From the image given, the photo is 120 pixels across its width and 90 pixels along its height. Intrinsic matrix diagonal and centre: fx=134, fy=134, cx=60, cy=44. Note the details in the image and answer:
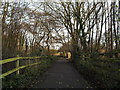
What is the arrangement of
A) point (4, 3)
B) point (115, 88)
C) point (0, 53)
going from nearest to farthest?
point (115, 88), point (0, 53), point (4, 3)

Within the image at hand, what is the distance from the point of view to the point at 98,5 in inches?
480

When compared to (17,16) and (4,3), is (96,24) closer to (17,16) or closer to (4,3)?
(17,16)

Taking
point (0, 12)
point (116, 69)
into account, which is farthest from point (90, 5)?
point (116, 69)

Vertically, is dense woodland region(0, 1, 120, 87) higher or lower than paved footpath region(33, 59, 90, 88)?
higher

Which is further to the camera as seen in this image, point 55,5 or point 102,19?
point 55,5

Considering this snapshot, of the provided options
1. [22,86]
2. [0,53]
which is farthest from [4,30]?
[22,86]

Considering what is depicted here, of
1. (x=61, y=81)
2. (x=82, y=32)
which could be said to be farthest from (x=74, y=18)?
(x=61, y=81)

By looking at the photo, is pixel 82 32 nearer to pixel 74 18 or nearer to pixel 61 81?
pixel 74 18

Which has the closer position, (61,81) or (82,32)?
(61,81)

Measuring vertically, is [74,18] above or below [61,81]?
Answer: above

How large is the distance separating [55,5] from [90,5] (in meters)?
3.93

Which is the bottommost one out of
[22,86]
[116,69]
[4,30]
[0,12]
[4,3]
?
[22,86]

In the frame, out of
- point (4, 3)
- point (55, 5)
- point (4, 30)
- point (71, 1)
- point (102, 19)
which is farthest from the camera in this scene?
point (55, 5)

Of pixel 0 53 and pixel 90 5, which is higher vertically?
pixel 90 5
